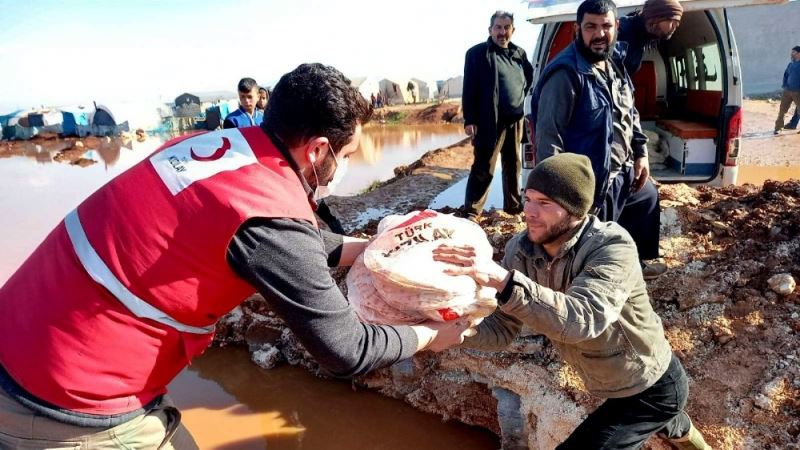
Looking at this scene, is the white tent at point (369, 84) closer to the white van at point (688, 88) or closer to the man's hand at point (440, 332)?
the white van at point (688, 88)

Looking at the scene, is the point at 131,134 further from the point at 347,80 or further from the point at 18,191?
the point at 347,80

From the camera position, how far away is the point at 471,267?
1.68 meters

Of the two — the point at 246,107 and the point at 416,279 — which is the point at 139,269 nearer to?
the point at 416,279

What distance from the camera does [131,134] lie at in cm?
3064

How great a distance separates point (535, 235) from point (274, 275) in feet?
3.69

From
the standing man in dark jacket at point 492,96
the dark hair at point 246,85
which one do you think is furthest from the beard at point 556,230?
the dark hair at point 246,85

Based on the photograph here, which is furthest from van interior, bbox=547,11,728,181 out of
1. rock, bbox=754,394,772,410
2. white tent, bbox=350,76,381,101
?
white tent, bbox=350,76,381,101

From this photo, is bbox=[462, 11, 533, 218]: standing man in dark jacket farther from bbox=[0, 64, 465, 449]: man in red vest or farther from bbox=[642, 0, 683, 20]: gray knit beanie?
bbox=[0, 64, 465, 449]: man in red vest

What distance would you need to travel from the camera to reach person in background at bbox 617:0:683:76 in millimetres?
3285

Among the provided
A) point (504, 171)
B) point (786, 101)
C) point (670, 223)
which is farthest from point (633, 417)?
point (786, 101)

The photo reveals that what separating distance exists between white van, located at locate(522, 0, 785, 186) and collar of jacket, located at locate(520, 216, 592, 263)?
7.97ft

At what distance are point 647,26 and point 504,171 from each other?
2.30 m

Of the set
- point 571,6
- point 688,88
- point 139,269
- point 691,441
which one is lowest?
point 691,441

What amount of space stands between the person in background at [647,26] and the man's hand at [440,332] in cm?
247
